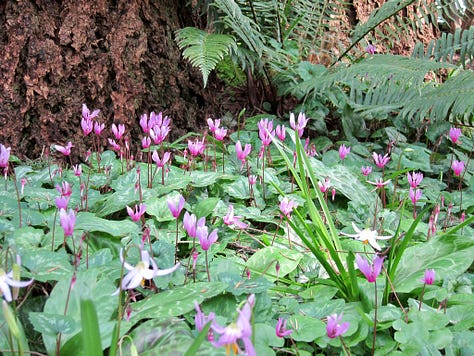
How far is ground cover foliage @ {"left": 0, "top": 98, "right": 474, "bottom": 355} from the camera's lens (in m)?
1.11

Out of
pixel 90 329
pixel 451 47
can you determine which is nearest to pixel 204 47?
pixel 451 47

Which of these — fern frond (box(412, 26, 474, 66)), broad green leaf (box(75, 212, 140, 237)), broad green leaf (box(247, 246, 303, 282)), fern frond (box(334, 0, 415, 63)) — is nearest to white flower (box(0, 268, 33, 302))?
broad green leaf (box(75, 212, 140, 237))

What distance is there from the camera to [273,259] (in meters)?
1.68

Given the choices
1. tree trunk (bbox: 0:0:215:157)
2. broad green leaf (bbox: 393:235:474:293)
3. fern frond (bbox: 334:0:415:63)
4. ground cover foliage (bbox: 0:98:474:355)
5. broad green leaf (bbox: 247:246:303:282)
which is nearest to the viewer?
ground cover foliage (bbox: 0:98:474:355)

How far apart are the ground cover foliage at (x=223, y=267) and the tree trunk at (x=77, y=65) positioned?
23cm

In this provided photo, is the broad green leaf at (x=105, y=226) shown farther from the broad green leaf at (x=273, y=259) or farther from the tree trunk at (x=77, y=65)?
the tree trunk at (x=77, y=65)

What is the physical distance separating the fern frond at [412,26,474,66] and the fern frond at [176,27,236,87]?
1.37m

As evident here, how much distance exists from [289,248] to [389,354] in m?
0.62

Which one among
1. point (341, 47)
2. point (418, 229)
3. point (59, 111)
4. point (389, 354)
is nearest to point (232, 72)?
point (341, 47)

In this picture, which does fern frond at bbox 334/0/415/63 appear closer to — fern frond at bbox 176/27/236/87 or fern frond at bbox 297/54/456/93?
fern frond at bbox 297/54/456/93

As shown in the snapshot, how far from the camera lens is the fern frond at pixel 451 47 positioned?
329 cm

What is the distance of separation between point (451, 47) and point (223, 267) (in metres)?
2.59

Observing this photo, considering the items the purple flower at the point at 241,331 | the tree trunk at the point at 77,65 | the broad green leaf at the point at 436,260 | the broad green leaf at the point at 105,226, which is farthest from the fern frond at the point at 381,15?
the purple flower at the point at 241,331

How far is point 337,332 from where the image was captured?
1.10 meters
